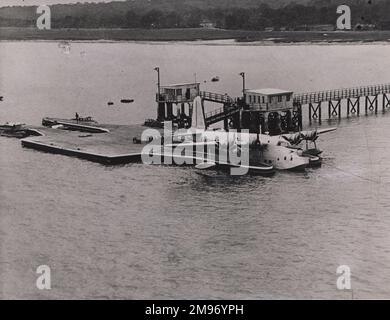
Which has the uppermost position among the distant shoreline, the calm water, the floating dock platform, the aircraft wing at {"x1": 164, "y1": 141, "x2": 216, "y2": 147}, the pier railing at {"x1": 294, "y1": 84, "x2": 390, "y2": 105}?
the distant shoreline

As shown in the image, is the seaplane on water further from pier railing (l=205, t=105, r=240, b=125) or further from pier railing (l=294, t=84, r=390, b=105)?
pier railing (l=294, t=84, r=390, b=105)

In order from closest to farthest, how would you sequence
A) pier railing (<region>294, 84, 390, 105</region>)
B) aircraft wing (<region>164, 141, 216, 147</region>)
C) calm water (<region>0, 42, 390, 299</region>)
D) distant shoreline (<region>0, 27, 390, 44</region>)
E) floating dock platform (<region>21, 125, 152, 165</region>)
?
calm water (<region>0, 42, 390, 299</region>) < floating dock platform (<region>21, 125, 152, 165</region>) < aircraft wing (<region>164, 141, 216, 147</region>) < pier railing (<region>294, 84, 390, 105</region>) < distant shoreline (<region>0, 27, 390, 44</region>)

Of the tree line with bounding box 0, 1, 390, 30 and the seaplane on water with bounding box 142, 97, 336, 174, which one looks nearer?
the seaplane on water with bounding box 142, 97, 336, 174

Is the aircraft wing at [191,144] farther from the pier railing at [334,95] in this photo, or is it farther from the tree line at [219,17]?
the tree line at [219,17]

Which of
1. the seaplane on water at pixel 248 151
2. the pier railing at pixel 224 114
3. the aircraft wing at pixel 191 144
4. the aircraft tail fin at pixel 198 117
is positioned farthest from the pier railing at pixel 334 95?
the aircraft wing at pixel 191 144

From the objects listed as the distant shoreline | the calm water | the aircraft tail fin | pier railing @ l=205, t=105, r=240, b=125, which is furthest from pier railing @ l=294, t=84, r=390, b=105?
the distant shoreline

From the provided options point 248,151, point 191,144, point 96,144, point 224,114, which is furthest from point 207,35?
point 248,151
